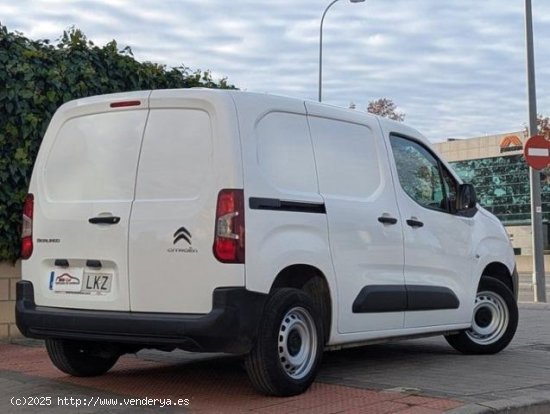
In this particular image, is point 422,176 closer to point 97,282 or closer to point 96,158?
point 96,158

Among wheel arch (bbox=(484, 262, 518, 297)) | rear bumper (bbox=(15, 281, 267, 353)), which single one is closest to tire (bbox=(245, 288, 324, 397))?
rear bumper (bbox=(15, 281, 267, 353))

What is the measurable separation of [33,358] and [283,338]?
3207 millimetres

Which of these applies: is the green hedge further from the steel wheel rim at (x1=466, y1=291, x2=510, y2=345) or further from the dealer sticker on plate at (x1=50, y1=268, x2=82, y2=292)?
the steel wheel rim at (x1=466, y1=291, x2=510, y2=345)

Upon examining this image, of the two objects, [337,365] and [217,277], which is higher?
[217,277]

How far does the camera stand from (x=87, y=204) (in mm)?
5891

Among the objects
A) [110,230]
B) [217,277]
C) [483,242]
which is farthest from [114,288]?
[483,242]

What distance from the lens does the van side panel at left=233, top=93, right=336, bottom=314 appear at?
5.50m

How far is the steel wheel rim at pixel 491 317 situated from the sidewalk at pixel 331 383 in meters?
0.24

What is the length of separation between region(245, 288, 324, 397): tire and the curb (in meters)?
1.13

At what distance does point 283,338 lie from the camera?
5715 millimetres

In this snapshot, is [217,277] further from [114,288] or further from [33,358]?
[33,358]

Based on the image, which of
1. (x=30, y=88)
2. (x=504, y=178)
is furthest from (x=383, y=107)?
(x=30, y=88)

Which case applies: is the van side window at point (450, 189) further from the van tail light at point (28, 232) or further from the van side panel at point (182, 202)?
the van tail light at point (28, 232)

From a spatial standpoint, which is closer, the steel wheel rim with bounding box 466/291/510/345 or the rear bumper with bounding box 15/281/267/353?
the rear bumper with bounding box 15/281/267/353
